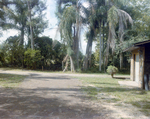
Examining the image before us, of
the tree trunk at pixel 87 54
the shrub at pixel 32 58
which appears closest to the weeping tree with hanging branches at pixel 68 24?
the tree trunk at pixel 87 54

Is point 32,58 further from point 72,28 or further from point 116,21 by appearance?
point 116,21

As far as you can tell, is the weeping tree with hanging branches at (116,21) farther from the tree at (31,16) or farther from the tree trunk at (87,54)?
the tree at (31,16)

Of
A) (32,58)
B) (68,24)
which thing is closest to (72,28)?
(68,24)

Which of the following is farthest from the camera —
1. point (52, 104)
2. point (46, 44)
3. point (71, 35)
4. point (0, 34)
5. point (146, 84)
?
point (46, 44)

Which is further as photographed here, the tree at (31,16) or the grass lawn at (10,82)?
the tree at (31,16)

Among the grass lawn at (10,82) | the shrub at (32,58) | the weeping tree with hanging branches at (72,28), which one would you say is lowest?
the grass lawn at (10,82)

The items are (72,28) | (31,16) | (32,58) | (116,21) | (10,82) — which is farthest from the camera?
(31,16)

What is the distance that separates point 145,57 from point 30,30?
20843 mm

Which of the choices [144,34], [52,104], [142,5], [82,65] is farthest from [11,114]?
[142,5]

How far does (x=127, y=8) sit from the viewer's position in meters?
21.3

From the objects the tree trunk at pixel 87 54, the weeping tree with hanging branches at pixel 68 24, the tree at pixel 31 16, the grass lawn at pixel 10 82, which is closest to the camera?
the grass lawn at pixel 10 82

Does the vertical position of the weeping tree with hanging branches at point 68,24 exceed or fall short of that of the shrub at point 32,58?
it exceeds it

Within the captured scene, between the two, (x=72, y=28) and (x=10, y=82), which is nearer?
(x=10, y=82)

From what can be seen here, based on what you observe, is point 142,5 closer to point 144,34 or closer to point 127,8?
point 127,8
